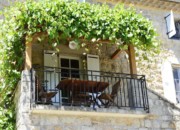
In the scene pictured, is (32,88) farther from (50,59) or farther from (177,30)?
(177,30)

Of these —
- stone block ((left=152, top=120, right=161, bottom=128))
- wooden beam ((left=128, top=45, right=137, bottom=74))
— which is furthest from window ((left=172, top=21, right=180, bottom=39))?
stone block ((left=152, top=120, right=161, bottom=128))

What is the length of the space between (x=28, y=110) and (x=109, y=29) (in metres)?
2.82

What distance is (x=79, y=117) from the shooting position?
8086 millimetres

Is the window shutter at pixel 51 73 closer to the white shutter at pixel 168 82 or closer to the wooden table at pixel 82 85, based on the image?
the wooden table at pixel 82 85

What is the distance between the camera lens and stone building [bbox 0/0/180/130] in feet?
25.8

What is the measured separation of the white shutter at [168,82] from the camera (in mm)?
11289

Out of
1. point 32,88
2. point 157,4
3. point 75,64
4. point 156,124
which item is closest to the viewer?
point 32,88

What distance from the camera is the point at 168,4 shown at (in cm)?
1270

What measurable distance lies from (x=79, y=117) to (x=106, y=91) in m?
2.15

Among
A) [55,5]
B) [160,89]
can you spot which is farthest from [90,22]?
[160,89]

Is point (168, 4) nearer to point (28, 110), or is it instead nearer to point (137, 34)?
point (137, 34)

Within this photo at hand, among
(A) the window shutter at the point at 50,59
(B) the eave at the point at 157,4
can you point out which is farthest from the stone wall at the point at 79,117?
(B) the eave at the point at 157,4

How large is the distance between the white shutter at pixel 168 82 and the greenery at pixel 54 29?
2.61 m

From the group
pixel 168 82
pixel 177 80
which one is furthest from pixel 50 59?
pixel 177 80
